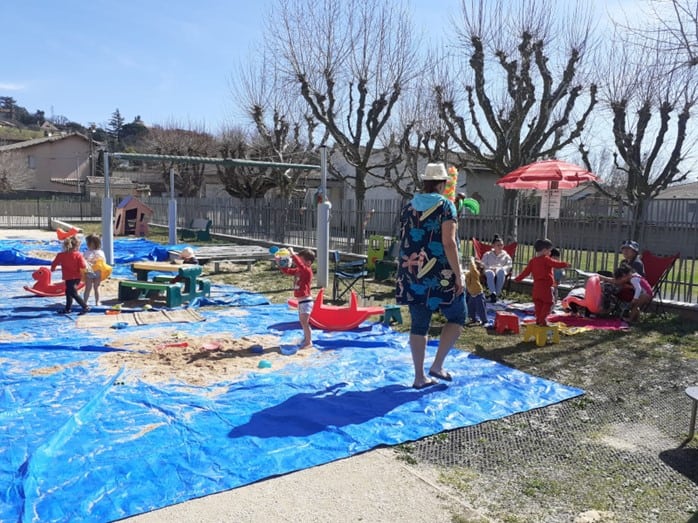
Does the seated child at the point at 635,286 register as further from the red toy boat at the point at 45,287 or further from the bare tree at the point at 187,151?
the bare tree at the point at 187,151

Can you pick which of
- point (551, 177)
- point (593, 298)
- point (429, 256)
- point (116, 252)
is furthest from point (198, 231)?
point (429, 256)

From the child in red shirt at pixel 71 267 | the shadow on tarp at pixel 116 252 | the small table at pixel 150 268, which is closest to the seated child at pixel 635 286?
the small table at pixel 150 268

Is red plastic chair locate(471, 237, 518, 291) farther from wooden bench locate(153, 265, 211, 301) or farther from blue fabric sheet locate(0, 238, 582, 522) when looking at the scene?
wooden bench locate(153, 265, 211, 301)

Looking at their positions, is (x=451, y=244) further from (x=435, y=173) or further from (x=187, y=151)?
(x=187, y=151)

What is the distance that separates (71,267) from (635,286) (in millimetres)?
8512

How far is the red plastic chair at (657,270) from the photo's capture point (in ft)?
29.0

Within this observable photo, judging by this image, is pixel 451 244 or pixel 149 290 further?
pixel 149 290

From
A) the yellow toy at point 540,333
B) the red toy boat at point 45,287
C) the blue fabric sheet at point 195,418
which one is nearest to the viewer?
the blue fabric sheet at point 195,418

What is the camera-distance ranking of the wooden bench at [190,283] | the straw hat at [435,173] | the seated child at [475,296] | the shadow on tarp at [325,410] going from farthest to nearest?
1. the wooden bench at [190,283]
2. the seated child at [475,296]
3. the straw hat at [435,173]
4. the shadow on tarp at [325,410]

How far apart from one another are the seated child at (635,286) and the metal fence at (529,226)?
1.01 metres

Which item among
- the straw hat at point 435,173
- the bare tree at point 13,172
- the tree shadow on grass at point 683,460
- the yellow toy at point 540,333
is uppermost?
the bare tree at point 13,172

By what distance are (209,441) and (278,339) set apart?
320 centimetres

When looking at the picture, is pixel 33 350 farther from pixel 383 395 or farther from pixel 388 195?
pixel 388 195

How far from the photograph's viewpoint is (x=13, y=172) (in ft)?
172
